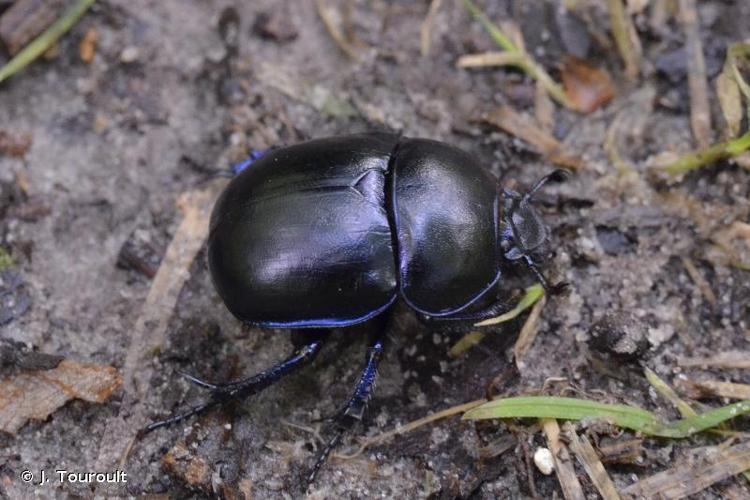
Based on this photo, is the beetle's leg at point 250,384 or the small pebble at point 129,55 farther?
the small pebble at point 129,55

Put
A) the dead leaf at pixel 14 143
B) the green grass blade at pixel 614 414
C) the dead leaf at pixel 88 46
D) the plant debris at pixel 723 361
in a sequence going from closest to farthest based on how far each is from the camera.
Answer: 1. the green grass blade at pixel 614 414
2. the plant debris at pixel 723 361
3. the dead leaf at pixel 14 143
4. the dead leaf at pixel 88 46

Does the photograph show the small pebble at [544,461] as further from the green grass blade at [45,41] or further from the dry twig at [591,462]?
the green grass blade at [45,41]

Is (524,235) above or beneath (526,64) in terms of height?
beneath

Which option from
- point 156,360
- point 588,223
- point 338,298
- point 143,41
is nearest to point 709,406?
point 588,223

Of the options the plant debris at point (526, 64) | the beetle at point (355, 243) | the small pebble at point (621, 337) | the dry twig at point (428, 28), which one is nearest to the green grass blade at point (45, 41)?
the beetle at point (355, 243)

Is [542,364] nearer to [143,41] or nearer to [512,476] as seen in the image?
[512,476]

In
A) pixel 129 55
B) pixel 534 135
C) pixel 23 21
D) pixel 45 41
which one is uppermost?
pixel 23 21

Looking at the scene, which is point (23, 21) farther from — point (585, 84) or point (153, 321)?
point (585, 84)

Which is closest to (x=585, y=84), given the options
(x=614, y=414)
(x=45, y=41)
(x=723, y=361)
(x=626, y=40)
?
(x=626, y=40)
